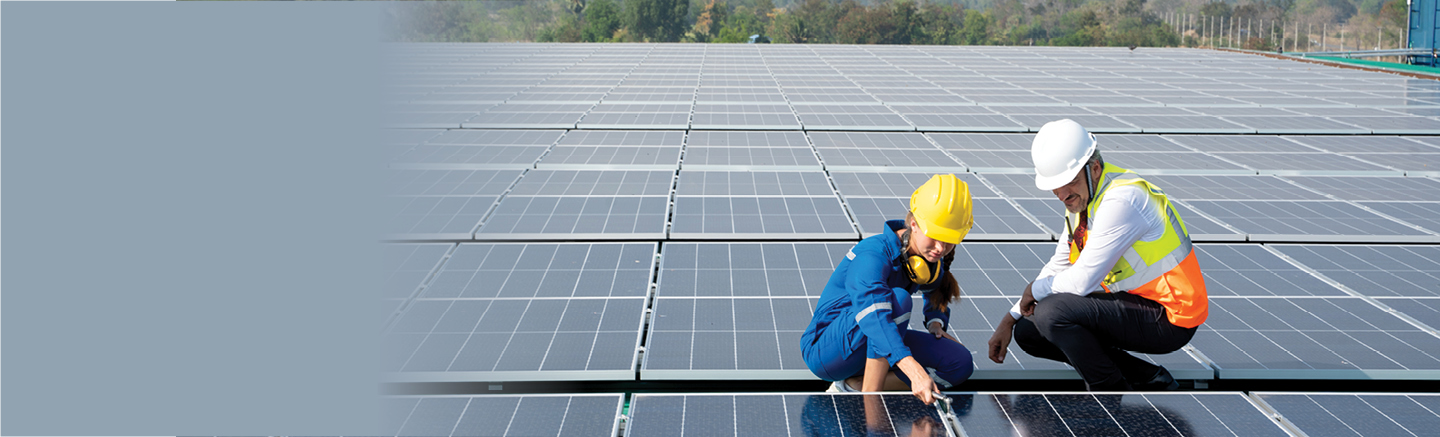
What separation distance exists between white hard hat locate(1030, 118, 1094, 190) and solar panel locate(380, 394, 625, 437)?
2240mm

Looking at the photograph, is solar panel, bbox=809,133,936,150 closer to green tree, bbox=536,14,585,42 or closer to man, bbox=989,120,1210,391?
man, bbox=989,120,1210,391

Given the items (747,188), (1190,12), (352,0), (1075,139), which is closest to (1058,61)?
(747,188)

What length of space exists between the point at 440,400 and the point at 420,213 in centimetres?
436

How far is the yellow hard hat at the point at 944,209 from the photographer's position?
4.09 meters

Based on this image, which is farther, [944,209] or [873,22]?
[873,22]

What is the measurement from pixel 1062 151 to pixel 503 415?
2791mm

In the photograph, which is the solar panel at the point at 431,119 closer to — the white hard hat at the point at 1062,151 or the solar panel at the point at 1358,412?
the white hard hat at the point at 1062,151

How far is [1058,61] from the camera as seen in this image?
29.0 m

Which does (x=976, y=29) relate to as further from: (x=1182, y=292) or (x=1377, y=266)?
(x=1182, y=292)

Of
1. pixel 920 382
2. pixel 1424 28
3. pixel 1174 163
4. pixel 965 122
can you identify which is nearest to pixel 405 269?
pixel 920 382

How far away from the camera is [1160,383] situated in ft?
15.9

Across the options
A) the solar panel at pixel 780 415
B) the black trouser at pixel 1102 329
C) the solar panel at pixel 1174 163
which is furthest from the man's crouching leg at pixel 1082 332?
the solar panel at pixel 1174 163

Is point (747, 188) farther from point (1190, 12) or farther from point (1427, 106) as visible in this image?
point (1190, 12)

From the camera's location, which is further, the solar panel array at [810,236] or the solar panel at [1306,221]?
the solar panel at [1306,221]
